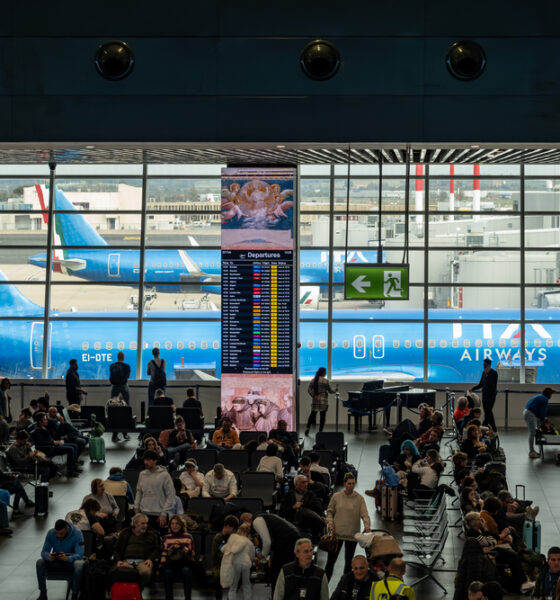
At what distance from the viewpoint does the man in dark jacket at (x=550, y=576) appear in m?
9.23

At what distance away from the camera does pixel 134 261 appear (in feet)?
75.6

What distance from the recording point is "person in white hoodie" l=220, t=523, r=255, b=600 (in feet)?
31.0

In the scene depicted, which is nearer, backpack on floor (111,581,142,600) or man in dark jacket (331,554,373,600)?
man in dark jacket (331,554,373,600)

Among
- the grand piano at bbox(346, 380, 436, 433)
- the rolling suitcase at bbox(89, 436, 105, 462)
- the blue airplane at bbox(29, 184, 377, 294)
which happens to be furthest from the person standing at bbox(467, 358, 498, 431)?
the rolling suitcase at bbox(89, 436, 105, 462)

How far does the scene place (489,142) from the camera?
1329 cm

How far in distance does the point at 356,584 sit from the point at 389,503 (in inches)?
194

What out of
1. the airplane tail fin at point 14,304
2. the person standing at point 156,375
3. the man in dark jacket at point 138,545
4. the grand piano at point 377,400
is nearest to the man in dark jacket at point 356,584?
the man in dark jacket at point 138,545

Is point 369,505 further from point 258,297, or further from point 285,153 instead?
point 258,297

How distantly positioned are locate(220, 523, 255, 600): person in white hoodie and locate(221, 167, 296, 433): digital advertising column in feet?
30.2

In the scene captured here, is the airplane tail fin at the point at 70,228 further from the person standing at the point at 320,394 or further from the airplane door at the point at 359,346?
the person standing at the point at 320,394

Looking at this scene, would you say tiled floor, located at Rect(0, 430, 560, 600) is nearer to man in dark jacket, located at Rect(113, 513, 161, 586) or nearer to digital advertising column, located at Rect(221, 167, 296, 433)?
man in dark jacket, located at Rect(113, 513, 161, 586)

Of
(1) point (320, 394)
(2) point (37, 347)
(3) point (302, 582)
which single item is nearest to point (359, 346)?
(1) point (320, 394)
